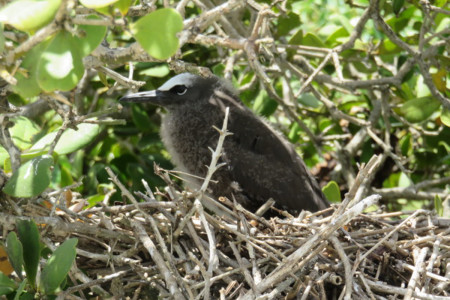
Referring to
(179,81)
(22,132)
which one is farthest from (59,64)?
(179,81)

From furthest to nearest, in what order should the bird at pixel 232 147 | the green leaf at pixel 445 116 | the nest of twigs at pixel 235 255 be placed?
the bird at pixel 232 147 → the green leaf at pixel 445 116 → the nest of twigs at pixel 235 255

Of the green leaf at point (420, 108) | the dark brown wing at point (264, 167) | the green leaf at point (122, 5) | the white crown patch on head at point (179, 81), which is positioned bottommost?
the dark brown wing at point (264, 167)

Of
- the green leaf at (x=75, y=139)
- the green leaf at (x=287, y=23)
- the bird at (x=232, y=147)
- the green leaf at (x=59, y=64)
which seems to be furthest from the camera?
the green leaf at (x=287, y=23)

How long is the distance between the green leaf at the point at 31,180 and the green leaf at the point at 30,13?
0.88 m

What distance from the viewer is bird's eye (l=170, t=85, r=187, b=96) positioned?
15.2ft

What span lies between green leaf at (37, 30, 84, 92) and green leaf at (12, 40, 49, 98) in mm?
86

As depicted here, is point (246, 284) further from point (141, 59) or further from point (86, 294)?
point (141, 59)

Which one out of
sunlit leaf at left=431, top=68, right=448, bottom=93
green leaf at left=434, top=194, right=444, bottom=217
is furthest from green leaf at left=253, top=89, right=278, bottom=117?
green leaf at left=434, top=194, right=444, bottom=217

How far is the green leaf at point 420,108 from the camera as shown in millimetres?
4430

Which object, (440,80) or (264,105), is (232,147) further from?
(440,80)

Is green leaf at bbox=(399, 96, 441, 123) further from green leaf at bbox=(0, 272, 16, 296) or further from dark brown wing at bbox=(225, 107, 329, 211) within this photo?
green leaf at bbox=(0, 272, 16, 296)

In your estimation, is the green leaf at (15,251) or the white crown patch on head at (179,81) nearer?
the green leaf at (15,251)

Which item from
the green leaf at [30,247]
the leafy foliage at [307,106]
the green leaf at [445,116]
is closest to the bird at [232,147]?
the leafy foliage at [307,106]

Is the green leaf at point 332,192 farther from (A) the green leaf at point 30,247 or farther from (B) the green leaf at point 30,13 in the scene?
(B) the green leaf at point 30,13
